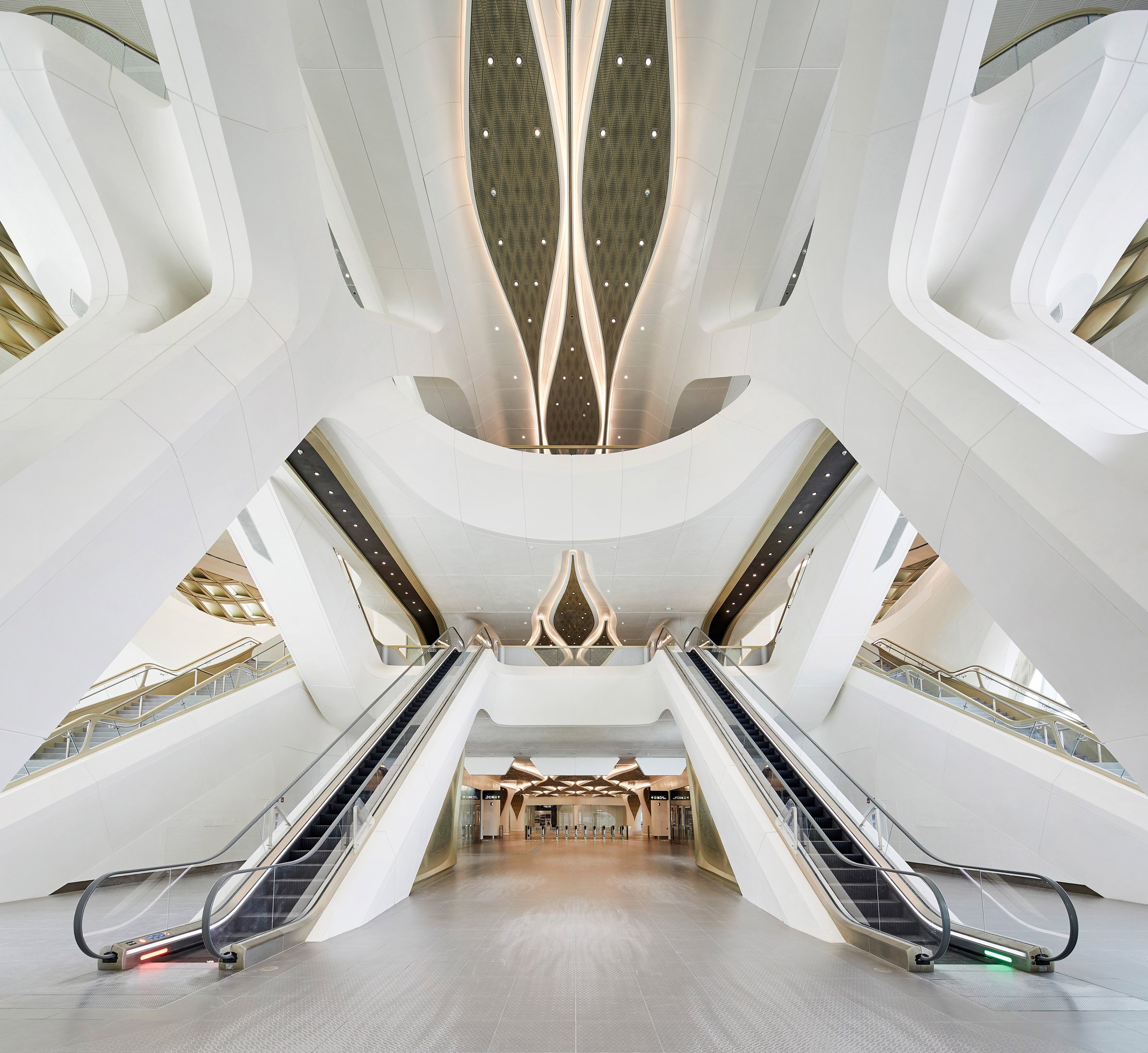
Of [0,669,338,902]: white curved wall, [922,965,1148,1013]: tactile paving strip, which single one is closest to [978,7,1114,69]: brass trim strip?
[922,965,1148,1013]: tactile paving strip

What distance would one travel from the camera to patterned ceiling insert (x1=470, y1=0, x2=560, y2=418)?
10.7 m

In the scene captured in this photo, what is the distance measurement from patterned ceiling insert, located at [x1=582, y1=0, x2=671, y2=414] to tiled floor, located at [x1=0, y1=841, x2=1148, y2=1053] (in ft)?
40.4

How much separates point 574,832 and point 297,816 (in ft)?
125

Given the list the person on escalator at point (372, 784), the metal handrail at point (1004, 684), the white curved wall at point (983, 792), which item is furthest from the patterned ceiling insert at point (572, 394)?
the person on escalator at point (372, 784)

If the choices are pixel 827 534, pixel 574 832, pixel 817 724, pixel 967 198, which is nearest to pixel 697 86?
pixel 967 198

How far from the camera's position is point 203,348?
6348 mm

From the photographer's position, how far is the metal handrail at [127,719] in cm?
935

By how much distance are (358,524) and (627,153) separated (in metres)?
9.71

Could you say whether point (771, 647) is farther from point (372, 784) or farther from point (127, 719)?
point (127, 719)

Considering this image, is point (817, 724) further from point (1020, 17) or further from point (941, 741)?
point (1020, 17)

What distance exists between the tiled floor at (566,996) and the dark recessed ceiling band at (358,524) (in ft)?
22.2

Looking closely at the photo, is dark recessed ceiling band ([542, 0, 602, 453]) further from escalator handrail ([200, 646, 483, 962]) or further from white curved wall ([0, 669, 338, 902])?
white curved wall ([0, 669, 338, 902])

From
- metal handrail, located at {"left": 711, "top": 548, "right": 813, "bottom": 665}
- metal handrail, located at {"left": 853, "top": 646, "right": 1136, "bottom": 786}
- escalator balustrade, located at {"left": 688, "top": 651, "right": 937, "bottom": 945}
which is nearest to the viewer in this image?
escalator balustrade, located at {"left": 688, "top": 651, "right": 937, "bottom": 945}

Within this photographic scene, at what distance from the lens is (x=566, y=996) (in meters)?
4.05
